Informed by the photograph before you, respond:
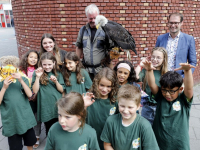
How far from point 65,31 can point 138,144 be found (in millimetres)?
3763

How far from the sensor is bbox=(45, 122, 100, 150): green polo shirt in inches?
60.4

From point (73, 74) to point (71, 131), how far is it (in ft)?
4.30

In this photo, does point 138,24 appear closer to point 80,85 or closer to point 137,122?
point 80,85

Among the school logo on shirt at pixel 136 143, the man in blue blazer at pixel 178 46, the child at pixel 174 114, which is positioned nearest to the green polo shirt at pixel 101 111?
the school logo on shirt at pixel 136 143

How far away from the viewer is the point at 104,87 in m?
2.02

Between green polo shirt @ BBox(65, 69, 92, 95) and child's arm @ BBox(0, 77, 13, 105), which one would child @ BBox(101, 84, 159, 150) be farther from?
child's arm @ BBox(0, 77, 13, 105)

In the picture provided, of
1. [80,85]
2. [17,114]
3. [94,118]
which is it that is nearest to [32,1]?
[80,85]

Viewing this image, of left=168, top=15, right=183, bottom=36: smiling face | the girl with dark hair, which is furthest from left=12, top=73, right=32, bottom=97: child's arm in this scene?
left=168, top=15, right=183, bottom=36: smiling face

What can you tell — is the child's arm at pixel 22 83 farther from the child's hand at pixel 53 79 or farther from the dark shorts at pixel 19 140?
the dark shorts at pixel 19 140

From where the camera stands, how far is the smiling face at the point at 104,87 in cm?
201

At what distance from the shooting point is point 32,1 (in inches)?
189

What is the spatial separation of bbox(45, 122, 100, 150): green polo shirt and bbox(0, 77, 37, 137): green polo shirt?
934 mm

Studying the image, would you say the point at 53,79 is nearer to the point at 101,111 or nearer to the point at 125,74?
the point at 101,111

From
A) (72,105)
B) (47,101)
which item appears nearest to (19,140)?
(47,101)
